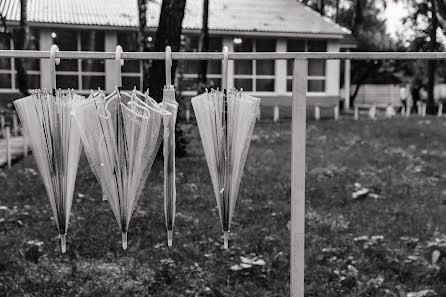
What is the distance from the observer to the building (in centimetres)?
2242

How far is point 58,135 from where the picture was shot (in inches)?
120

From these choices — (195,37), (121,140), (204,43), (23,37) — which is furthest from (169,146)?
(195,37)

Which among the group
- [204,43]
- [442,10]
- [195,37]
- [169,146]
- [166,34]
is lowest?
[169,146]

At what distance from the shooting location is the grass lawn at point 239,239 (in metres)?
5.21

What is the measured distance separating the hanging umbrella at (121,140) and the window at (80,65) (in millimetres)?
20207

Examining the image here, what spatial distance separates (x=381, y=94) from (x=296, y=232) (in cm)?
4476

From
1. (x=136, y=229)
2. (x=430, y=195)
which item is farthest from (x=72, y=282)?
(x=430, y=195)

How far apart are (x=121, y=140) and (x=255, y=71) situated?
22.2 m

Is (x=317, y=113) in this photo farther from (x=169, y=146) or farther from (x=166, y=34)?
(x=169, y=146)

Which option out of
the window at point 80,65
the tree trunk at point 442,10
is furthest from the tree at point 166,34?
the window at point 80,65

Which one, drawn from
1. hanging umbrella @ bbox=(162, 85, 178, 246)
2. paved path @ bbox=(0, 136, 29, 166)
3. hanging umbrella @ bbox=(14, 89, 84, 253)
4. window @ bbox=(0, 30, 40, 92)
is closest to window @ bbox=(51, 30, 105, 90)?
window @ bbox=(0, 30, 40, 92)

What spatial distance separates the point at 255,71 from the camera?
81.7 feet

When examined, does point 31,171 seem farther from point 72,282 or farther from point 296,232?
point 296,232

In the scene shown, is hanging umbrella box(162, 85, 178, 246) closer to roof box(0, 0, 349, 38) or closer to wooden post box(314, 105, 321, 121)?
roof box(0, 0, 349, 38)
